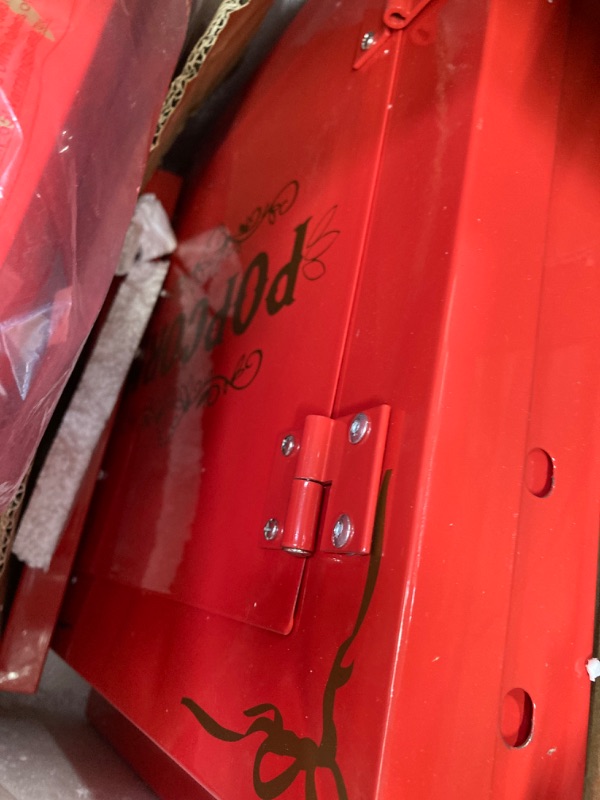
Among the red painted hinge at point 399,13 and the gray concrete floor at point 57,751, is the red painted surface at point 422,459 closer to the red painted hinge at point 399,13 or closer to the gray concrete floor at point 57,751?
the red painted hinge at point 399,13

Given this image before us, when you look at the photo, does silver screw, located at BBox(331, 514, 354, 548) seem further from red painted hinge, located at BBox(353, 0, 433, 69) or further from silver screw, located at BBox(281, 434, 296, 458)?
red painted hinge, located at BBox(353, 0, 433, 69)

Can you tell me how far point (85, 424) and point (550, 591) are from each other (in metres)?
0.53

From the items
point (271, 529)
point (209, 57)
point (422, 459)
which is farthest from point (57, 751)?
point (209, 57)

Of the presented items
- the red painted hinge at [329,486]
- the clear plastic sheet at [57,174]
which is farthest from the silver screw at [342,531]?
the clear plastic sheet at [57,174]

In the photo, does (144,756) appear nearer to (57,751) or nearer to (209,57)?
(57,751)

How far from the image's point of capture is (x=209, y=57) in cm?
67

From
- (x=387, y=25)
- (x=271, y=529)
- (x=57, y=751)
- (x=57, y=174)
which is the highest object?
(x=387, y=25)

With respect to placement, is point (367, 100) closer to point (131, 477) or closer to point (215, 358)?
point (215, 358)

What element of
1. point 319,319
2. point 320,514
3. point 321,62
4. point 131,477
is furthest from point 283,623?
point 321,62

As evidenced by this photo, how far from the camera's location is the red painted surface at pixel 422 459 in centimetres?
34

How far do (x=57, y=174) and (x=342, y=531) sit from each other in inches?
10.6

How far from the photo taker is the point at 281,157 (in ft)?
2.05

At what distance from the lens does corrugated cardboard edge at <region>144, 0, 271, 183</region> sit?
635 mm

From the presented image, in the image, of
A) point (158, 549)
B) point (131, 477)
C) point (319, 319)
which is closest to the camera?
point (319, 319)
